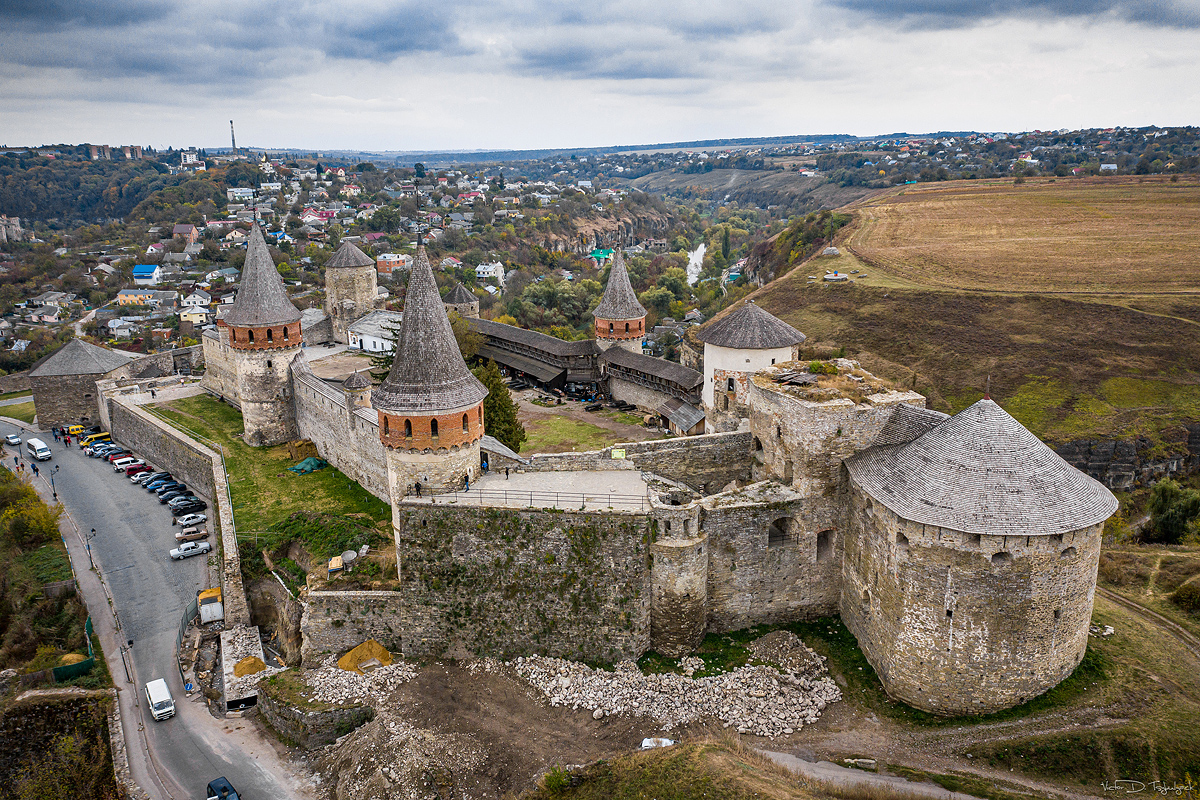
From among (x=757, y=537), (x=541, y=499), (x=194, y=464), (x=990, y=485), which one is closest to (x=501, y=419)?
(x=541, y=499)

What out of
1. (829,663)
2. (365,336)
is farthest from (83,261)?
(829,663)

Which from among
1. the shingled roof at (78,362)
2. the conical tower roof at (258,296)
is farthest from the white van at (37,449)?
the conical tower roof at (258,296)

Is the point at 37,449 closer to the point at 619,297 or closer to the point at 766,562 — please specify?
the point at 619,297

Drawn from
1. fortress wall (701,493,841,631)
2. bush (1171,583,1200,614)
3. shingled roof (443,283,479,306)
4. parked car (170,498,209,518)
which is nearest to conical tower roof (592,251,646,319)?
shingled roof (443,283,479,306)

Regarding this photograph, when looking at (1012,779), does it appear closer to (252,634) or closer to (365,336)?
(252,634)

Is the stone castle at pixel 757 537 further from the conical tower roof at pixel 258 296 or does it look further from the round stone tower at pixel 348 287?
the round stone tower at pixel 348 287
